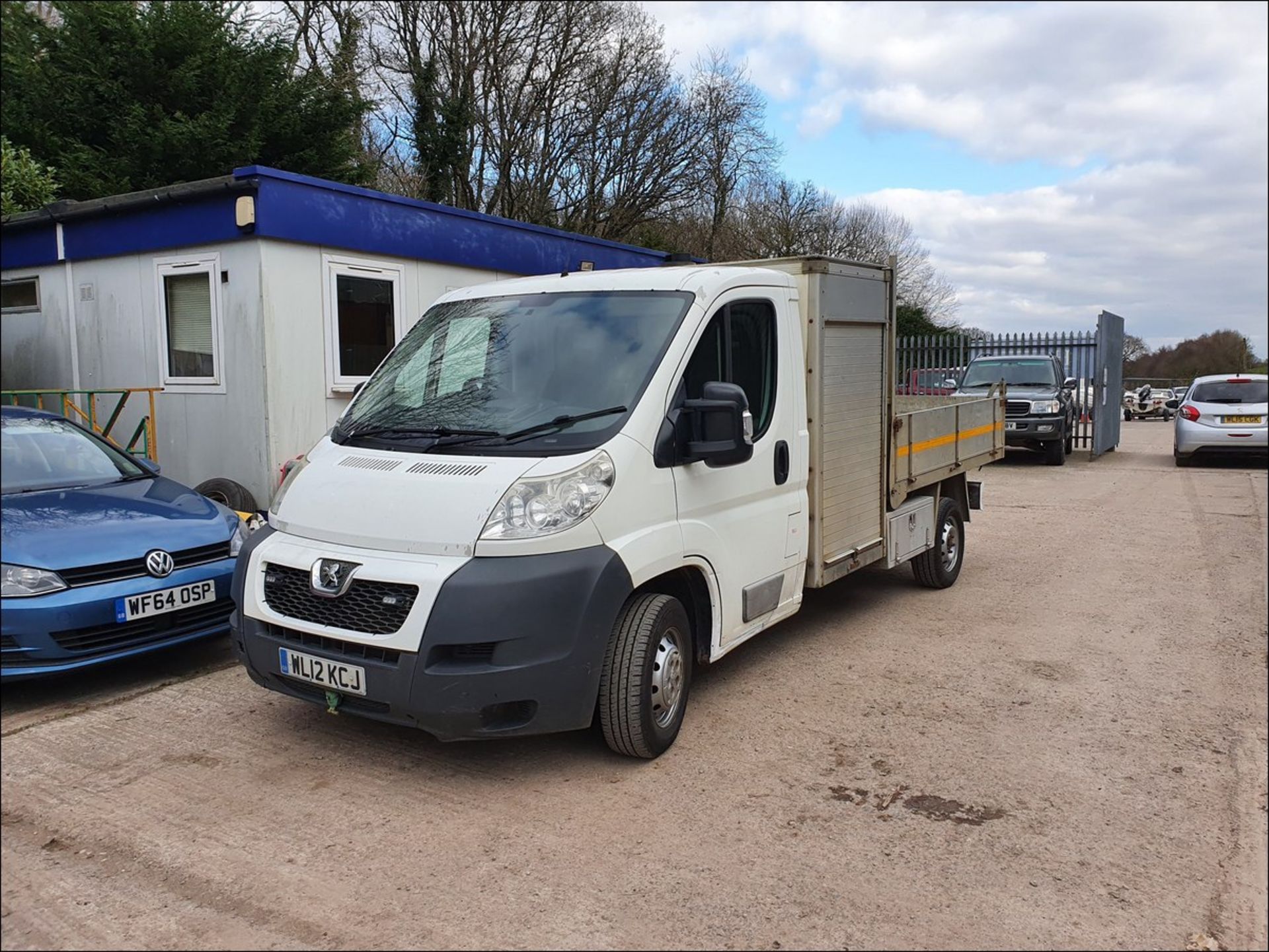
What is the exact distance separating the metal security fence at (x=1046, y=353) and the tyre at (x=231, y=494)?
13174mm

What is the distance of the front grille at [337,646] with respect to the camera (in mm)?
3867

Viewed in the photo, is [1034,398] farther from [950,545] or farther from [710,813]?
A: [710,813]

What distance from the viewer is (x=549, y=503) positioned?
395 cm

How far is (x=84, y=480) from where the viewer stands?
6059 mm

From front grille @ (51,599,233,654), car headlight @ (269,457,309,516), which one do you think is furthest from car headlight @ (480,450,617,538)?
front grille @ (51,599,233,654)

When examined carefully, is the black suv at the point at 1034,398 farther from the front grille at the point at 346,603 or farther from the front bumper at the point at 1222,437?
the front grille at the point at 346,603

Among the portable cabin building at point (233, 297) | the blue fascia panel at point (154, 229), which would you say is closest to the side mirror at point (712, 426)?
the portable cabin building at point (233, 297)

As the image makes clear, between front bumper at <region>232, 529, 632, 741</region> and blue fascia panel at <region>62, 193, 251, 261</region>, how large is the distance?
229 inches

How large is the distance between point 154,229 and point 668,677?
7.43 meters

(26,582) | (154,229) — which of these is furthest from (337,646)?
(154,229)

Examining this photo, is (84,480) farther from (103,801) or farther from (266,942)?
(266,942)

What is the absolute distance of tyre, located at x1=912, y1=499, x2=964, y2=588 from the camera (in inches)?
306

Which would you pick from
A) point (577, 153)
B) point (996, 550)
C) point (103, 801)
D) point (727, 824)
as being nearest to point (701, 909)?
point (727, 824)

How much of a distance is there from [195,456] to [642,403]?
6539mm
